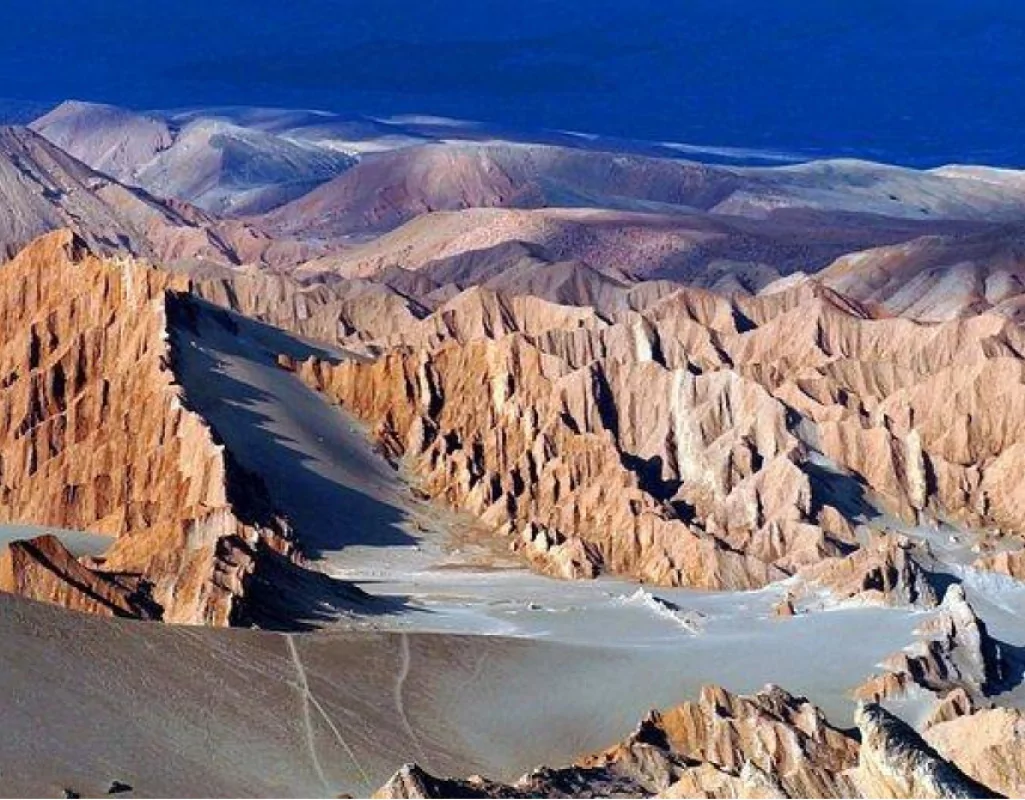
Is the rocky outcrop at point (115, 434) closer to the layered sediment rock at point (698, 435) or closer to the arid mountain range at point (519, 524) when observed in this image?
the arid mountain range at point (519, 524)

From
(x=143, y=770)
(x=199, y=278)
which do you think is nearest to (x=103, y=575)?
(x=143, y=770)

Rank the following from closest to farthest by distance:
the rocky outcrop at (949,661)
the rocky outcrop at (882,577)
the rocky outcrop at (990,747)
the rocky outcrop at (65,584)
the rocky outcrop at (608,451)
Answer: the rocky outcrop at (990,747)
the rocky outcrop at (65,584)
the rocky outcrop at (949,661)
the rocky outcrop at (882,577)
the rocky outcrop at (608,451)

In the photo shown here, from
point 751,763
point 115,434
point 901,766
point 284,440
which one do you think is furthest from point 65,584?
point 284,440

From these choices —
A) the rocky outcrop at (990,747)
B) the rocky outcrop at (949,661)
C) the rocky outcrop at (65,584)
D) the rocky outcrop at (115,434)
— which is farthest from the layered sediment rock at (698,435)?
the rocky outcrop at (990,747)

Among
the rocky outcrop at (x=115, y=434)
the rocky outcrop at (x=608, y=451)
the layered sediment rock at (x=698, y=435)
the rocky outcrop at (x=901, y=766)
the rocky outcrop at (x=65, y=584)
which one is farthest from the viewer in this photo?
the layered sediment rock at (x=698, y=435)

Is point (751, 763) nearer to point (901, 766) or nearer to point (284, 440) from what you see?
point (901, 766)

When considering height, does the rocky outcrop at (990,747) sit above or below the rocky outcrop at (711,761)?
above

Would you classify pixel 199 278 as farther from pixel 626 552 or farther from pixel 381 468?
pixel 626 552
